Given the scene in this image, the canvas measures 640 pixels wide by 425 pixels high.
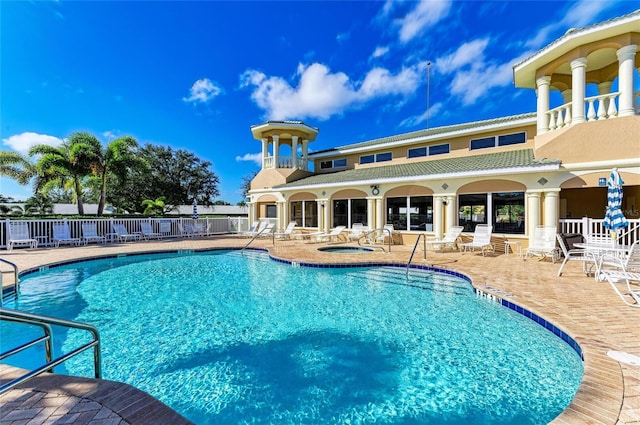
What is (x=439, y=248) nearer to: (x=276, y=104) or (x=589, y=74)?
(x=589, y=74)

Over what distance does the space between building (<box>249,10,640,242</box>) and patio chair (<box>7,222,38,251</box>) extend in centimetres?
1298

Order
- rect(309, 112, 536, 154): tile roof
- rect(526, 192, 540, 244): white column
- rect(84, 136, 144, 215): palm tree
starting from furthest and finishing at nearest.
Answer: rect(84, 136, 144, 215): palm tree, rect(309, 112, 536, 154): tile roof, rect(526, 192, 540, 244): white column

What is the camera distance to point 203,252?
1474 cm

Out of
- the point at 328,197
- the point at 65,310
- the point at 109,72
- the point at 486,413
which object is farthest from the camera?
the point at 328,197

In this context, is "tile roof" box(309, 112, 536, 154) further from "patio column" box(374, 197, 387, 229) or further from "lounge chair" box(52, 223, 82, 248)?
"lounge chair" box(52, 223, 82, 248)

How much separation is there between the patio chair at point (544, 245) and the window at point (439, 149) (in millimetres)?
7241

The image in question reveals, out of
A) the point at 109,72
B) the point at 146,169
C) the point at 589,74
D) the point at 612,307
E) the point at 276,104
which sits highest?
the point at 276,104

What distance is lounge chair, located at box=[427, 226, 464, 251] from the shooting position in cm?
1238

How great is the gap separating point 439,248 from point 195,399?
1158cm

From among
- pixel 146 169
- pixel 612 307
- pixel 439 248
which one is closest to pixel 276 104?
pixel 146 169

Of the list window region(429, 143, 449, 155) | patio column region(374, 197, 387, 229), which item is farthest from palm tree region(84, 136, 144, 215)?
window region(429, 143, 449, 155)

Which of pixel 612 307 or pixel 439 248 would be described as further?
pixel 439 248

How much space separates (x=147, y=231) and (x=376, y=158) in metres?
15.7

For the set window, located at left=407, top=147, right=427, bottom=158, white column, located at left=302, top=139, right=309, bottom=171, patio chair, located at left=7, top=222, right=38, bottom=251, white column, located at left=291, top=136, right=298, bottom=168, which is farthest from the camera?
white column, located at left=302, top=139, right=309, bottom=171
